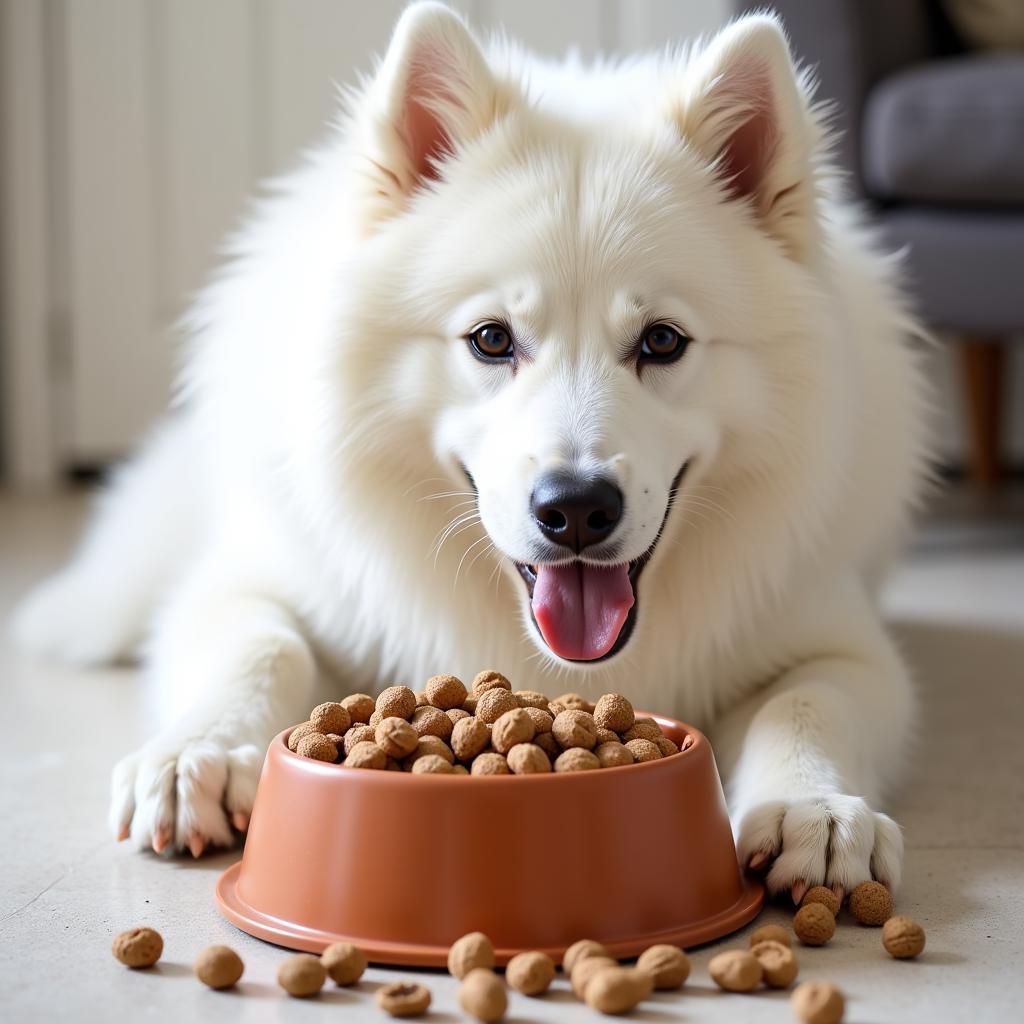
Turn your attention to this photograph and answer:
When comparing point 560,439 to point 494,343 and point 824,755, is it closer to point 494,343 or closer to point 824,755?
point 494,343

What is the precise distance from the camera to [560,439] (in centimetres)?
158

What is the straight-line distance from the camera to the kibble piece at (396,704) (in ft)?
4.85

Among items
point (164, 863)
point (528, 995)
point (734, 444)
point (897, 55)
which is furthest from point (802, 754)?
point (897, 55)

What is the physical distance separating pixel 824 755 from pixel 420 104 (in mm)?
988

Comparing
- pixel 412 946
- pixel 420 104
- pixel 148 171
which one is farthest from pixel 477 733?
pixel 148 171

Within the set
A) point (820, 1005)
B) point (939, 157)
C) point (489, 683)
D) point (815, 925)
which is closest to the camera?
point (820, 1005)

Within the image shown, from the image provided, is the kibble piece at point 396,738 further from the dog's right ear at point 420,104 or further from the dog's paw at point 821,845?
the dog's right ear at point 420,104

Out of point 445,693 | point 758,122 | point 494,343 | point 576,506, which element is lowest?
point 445,693

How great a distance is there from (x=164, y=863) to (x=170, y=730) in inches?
6.3

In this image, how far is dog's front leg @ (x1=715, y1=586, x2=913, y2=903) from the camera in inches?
57.6

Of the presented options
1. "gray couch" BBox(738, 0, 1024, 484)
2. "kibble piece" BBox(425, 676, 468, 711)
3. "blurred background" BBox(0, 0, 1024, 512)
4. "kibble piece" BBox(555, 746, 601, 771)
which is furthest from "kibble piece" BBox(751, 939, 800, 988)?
"blurred background" BBox(0, 0, 1024, 512)

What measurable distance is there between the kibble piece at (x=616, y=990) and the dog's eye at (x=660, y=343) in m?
0.81

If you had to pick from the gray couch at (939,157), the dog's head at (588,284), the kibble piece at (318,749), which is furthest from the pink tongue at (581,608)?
the gray couch at (939,157)

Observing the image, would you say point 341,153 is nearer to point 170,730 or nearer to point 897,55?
point 170,730
